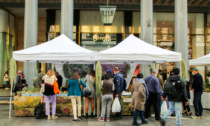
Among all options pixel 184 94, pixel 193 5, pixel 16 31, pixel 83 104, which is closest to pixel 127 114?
pixel 83 104

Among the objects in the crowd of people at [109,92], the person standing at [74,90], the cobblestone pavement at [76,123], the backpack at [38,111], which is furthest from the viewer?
the backpack at [38,111]

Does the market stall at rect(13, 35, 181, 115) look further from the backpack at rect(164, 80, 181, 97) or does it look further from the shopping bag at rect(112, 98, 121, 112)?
the backpack at rect(164, 80, 181, 97)

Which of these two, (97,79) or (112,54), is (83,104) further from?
(112,54)

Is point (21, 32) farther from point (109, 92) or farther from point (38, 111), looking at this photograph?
point (109, 92)

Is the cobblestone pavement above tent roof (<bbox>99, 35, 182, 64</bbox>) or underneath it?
underneath

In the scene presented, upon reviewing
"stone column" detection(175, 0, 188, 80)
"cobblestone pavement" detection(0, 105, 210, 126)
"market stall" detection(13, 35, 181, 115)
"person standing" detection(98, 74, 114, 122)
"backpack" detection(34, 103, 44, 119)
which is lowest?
"cobblestone pavement" detection(0, 105, 210, 126)

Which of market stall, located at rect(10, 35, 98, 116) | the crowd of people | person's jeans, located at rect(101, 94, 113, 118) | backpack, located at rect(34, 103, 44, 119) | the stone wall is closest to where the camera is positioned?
the crowd of people

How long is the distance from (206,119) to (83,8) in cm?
1291

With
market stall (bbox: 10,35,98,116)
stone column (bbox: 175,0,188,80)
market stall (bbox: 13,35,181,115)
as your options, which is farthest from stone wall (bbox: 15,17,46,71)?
market stall (bbox: 13,35,181,115)

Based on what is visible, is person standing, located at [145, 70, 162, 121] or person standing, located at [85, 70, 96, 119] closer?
person standing, located at [145, 70, 162, 121]

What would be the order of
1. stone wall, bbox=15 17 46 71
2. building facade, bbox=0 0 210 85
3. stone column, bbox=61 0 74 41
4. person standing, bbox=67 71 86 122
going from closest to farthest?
person standing, bbox=67 71 86 122 → stone column, bbox=61 0 74 41 → building facade, bbox=0 0 210 85 → stone wall, bbox=15 17 46 71

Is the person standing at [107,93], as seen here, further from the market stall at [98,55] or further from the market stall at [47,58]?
the market stall at [47,58]

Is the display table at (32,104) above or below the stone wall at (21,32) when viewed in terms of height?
below

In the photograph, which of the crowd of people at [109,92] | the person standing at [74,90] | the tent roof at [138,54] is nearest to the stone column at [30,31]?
the crowd of people at [109,92]
